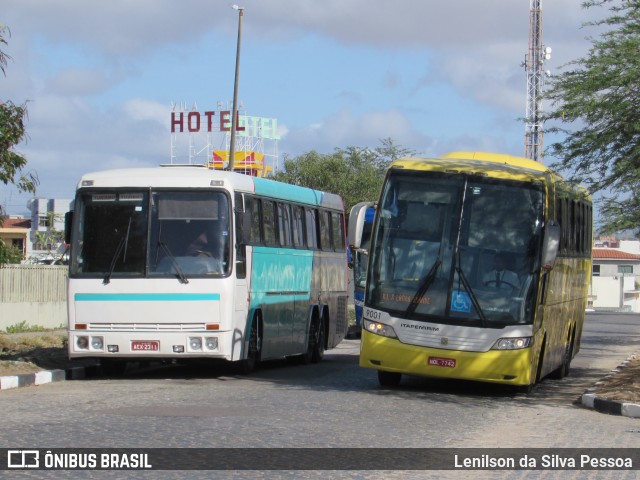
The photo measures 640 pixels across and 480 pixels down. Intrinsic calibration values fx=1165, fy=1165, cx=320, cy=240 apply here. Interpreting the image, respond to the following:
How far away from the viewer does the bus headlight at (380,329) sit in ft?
55.5

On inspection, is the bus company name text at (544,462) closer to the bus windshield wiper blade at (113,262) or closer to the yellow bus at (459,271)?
the yellow bus at (459,271)

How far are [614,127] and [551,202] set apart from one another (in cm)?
154

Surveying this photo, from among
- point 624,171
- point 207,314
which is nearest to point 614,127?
point 624,171

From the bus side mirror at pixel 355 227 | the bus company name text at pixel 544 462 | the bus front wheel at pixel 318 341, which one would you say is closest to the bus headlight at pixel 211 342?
the bus side mirror at pixel 355 227

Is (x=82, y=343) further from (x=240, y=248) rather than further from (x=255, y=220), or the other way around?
(x=255, y=220)

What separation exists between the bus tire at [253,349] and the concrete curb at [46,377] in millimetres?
2555

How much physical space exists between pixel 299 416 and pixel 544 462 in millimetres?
3468

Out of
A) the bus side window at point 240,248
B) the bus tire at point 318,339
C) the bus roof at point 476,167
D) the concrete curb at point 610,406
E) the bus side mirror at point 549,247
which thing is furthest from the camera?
the bus tire at point 318,339

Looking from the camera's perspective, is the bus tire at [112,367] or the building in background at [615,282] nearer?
the bus tire at [112,367]

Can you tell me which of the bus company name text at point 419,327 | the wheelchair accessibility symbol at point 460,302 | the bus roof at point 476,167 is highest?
the bus roof at point 476,167

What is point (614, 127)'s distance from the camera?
17953 mm

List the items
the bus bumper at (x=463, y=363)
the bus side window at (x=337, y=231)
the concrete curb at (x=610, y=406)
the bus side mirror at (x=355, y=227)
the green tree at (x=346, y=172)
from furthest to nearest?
the green tree at (x=346, y=172), the bus side window at (x=337, y=231), the bus side mirror at (x=355, y=227), the bus bumper at (x=463, y=363), the concrete curb at (x=610, y=406)

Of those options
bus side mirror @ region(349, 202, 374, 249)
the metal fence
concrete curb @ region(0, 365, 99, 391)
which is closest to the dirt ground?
concrete curb @ region(0, 365, 99, 391)

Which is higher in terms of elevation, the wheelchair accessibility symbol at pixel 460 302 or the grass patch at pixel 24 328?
the wheelchair accessibility symbol at pixel 460 302
